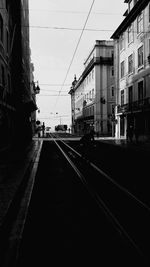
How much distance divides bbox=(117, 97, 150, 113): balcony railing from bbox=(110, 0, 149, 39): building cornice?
939 cm

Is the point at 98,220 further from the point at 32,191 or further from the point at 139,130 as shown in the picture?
the point at 139,130

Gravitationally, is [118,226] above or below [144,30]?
below

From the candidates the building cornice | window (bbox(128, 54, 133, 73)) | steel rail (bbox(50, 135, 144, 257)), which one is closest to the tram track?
steel rail (bbox(50, 135, 144, 257))

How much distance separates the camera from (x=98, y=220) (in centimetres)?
441

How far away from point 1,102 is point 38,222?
492 inches

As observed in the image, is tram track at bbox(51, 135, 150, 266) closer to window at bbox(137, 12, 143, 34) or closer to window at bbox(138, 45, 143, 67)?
window at bbox(138, 45, 143, 67)

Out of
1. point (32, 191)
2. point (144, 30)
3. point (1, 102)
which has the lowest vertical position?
point (32, 191)

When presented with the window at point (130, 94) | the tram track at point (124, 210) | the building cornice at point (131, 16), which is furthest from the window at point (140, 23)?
the tram track at point (124, 210)

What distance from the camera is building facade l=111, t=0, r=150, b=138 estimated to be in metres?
25.0

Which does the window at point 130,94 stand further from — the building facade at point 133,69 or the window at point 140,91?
the window at point 140,91

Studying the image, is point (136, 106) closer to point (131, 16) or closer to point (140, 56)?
point (140, 56)

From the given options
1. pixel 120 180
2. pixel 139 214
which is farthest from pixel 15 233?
pixel 120 180

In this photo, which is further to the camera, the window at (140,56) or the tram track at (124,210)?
the window at (140,56)

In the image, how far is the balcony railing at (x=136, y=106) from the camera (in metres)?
24.5
